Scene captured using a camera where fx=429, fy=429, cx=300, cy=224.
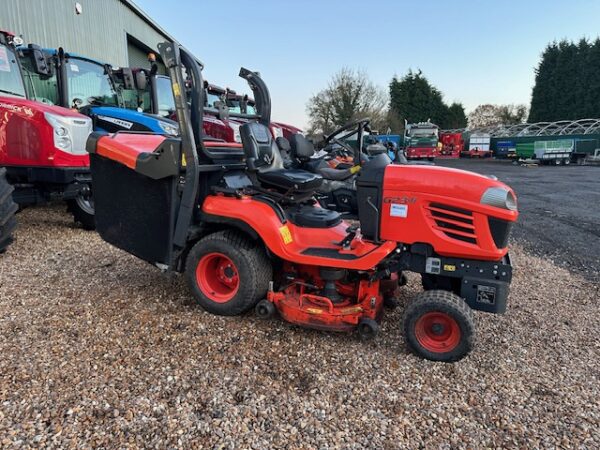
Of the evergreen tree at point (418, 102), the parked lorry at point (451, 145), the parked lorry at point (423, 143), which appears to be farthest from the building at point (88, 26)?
the evergreen tree at point (418, 102)

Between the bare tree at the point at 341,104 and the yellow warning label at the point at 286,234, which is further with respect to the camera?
the bare tree at the point at 341,104

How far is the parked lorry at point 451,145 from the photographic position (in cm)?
2939

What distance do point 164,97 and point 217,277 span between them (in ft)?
19.1

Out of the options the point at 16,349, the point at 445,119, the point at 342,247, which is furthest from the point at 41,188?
the point at 445,119

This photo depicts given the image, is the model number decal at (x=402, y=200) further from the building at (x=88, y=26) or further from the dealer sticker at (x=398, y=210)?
the building at (x=88, y=26)

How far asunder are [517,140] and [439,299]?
26.5 metres

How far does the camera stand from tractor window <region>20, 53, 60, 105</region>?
232 inches

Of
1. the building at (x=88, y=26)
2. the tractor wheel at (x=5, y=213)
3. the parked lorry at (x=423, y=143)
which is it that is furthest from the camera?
→ the parked lorry at (x=423, y=143)

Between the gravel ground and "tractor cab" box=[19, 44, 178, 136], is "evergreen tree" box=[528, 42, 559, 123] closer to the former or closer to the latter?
"tractor cab" box=[19, 44, 178, 136]

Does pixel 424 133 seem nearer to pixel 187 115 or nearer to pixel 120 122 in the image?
pixel 120 122

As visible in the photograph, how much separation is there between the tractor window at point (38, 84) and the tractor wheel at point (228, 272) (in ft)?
14.4

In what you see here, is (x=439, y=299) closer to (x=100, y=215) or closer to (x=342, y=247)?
(x=342, y=247)

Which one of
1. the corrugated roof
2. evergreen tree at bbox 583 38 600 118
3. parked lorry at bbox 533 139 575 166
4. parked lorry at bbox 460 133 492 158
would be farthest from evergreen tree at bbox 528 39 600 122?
the corrugated roof

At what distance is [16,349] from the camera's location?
2.76 meters
